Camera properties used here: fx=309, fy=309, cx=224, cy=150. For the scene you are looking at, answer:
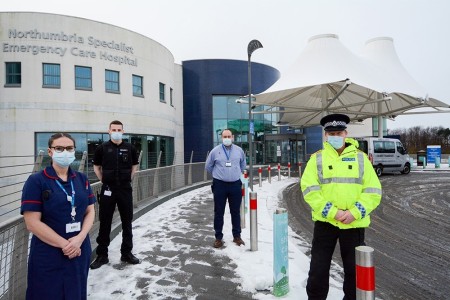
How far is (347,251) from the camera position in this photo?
300 centimetres

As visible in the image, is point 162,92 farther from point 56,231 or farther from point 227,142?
point 56,231

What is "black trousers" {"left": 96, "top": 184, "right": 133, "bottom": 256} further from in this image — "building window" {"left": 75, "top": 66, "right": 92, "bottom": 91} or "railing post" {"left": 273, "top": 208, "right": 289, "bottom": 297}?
"building window" {"left": 75, "top": 66, "right": 92, "bottom": 91}

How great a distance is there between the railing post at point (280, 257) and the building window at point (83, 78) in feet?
56.1

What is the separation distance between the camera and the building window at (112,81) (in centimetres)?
1875

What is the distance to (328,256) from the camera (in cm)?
307

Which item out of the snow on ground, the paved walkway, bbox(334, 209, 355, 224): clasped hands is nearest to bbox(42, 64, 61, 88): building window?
the snow on ground

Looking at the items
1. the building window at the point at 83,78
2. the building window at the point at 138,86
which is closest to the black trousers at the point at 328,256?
the building window at the point at 83,78

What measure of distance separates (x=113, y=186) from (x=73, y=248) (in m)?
2.06

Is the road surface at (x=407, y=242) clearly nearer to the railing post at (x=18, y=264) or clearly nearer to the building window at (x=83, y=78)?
the railing post at (x=18, y=264)

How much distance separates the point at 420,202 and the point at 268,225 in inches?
253

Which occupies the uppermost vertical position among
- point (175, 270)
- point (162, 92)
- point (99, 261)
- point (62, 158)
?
point (162, 92)

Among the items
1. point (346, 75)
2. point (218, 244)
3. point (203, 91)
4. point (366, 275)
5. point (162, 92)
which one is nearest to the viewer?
point (366, 275)

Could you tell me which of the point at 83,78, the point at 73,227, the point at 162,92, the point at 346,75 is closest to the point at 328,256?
the point at 73,227

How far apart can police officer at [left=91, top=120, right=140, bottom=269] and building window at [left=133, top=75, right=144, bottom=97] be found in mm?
16499
